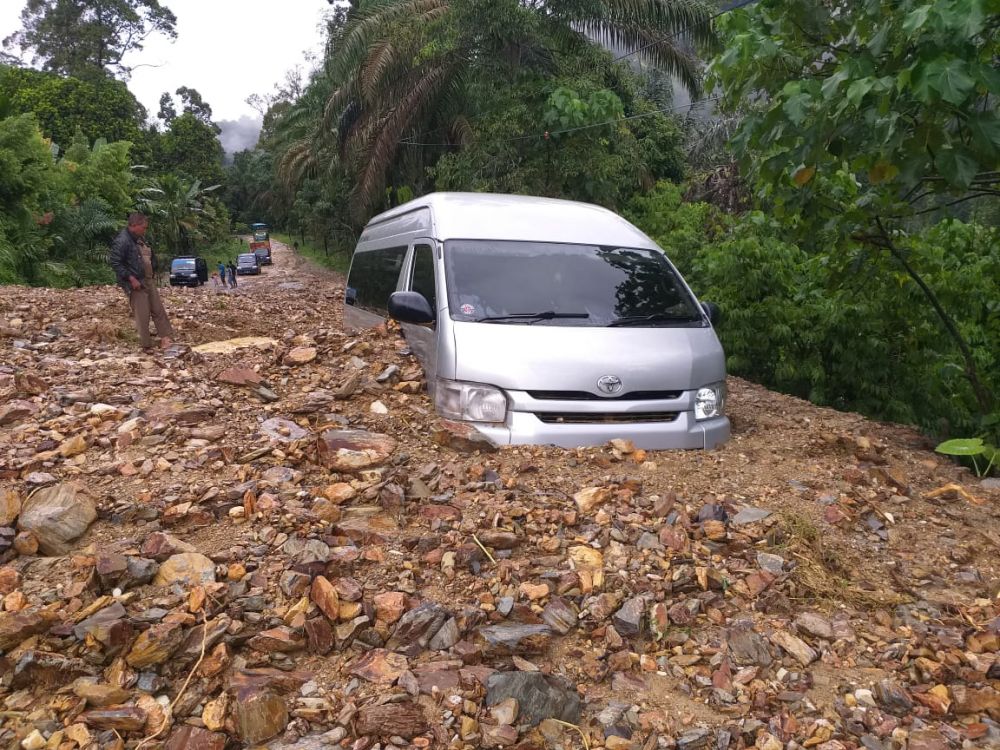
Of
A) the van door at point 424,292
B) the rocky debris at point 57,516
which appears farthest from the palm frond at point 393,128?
the rocky debris at point 57,516

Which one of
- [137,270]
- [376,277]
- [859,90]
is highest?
[859,90]

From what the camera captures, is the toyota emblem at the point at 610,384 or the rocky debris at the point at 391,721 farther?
the toyota emblem at the point at 610,384

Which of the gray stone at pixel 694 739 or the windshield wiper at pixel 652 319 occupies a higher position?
the windshield wiper at pixel 652 319

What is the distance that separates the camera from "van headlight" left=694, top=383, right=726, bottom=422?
4891 millimetres

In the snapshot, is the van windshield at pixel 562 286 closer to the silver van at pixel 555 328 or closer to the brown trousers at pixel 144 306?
the silver van at pixel 555 328

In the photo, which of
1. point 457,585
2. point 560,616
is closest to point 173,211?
point 457,585

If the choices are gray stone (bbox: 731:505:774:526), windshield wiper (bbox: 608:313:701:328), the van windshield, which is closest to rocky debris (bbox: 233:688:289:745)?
gray stone (bbox: 731:505:774:526)

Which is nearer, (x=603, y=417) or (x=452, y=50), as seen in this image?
(x=603, y=417)

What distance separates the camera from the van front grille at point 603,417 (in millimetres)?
4555

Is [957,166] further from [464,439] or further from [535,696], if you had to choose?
[535,696]

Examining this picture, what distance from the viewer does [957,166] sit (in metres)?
3.65

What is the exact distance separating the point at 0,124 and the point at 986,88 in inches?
935

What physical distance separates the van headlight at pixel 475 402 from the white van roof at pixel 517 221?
143 cm

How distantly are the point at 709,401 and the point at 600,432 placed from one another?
0.86 metres
